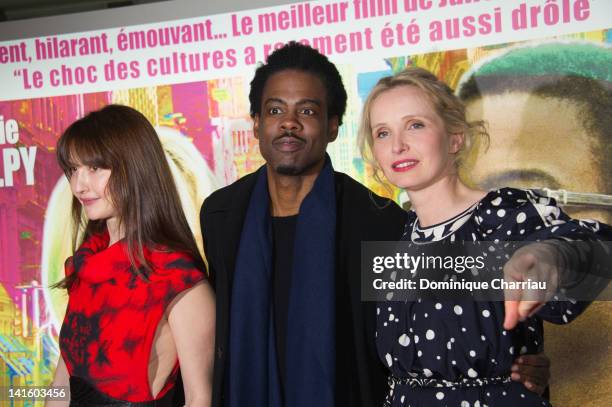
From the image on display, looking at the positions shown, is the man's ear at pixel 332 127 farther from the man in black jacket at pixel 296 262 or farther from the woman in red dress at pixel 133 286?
the woman in red dress at pixel 133 286

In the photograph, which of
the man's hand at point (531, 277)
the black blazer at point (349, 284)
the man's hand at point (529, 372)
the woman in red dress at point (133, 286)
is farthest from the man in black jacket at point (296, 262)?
the man's hand at point (531, 277)

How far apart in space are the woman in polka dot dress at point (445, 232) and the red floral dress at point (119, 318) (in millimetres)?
617

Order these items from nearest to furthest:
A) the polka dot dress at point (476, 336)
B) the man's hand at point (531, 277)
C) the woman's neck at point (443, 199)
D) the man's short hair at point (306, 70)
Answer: the man's hand at point (531, 277), the polka dot dress at point (476, 336), the woman's neck at point (443, 199), the man's short hair at point (306, 70)

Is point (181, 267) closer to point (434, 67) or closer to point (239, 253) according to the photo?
point (239, 253)

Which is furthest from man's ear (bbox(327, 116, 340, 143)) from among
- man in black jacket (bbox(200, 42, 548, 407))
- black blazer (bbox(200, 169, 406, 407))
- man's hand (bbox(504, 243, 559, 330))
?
man's hand (bbox(504, 243, 559, 330))

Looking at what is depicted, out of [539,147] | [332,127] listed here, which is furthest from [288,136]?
[539,147]

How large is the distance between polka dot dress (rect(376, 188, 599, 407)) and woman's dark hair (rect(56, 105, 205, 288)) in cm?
71

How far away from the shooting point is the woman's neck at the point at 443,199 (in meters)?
1.72

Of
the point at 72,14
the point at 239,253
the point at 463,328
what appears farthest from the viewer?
the point at 72,14

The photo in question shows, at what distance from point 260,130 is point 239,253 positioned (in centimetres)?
41

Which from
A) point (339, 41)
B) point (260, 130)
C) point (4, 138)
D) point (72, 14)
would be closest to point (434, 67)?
point (339, 41)

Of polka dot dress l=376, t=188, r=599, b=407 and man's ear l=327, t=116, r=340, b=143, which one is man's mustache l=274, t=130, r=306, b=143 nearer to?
man's ear l=327, t=116, r=340, b=143

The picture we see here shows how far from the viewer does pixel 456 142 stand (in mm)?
1806

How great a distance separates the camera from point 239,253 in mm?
2129
